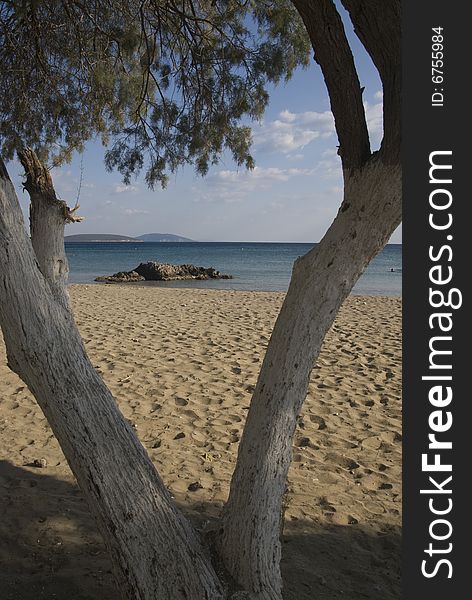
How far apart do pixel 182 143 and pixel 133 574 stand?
3.27m

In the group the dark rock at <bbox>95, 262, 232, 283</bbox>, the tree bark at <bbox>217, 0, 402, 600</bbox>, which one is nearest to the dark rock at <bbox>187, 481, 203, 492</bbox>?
the tree bark at <bbox>217, 0, 402, 600</bbox>

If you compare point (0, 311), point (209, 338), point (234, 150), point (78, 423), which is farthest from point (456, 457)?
point (209, 338)

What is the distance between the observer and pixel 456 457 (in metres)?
2.11

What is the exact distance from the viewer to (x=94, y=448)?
2205mm

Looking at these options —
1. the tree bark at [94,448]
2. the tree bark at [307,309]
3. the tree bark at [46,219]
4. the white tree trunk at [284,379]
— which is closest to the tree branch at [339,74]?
the tree bark at [307,309]

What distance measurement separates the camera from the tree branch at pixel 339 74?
7.39 ft

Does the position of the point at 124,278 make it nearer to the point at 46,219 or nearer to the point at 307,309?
the point at 46,219

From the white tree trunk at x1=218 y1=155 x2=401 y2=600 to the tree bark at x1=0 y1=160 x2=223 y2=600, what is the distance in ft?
0.66

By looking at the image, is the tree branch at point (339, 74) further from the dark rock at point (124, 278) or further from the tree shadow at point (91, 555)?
the dark rock at point (124, 278)

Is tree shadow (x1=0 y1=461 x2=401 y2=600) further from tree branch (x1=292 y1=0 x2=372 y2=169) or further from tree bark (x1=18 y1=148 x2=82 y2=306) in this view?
tree branch (x1=292 y1=0 x2=372 y2=169)

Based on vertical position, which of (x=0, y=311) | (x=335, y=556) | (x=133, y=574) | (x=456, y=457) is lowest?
(x=335, y=556)

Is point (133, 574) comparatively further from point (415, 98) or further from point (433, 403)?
point (415, 98)

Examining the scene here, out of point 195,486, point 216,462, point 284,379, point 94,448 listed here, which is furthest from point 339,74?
point 216,462

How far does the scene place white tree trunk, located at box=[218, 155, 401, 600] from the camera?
230 centimetres
